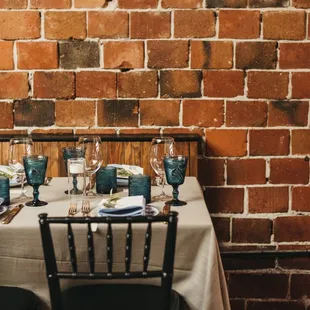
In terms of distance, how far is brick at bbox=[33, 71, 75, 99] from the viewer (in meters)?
2.42

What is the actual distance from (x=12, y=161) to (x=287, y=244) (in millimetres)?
1319

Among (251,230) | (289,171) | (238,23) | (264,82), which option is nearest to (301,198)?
(289,171)

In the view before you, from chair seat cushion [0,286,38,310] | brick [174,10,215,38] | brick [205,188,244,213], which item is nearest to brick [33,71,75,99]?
brick [174,10,215,38]

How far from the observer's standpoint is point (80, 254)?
155cm

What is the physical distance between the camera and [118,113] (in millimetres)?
2439

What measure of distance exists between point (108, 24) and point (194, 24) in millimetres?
369

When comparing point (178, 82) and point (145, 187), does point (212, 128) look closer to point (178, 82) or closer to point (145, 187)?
point (178, 82)

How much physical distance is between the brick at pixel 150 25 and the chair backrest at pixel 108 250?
125cm

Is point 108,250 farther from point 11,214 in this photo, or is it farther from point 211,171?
point 211,171

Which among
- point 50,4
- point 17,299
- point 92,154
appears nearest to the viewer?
point 17,299

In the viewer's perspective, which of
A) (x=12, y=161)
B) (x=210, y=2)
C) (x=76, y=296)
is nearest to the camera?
(x=76, y=296)

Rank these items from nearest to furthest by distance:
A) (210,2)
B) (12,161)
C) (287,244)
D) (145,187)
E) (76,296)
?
1. (76,296)
2. (145,187)
3. (12,161)
4. (210,2)
5. (287,244)

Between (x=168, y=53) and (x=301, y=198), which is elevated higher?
(x=168, y=53)

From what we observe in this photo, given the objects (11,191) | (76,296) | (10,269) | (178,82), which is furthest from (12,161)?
(178,82)
